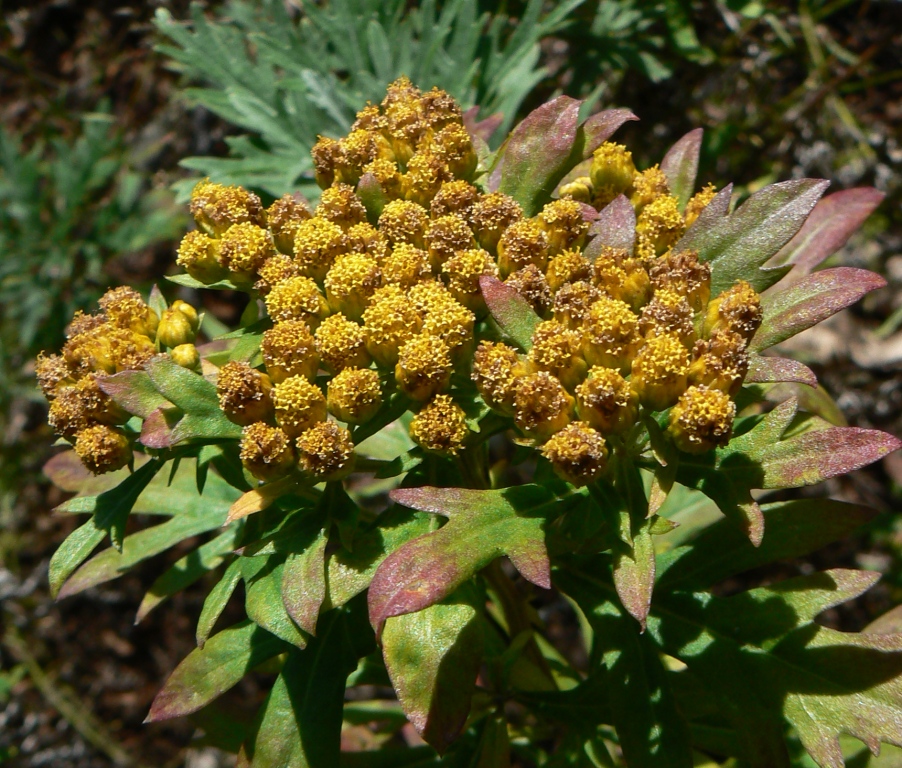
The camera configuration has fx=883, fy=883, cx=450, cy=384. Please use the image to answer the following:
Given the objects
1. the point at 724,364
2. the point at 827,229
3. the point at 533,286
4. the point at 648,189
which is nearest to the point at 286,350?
the point at 533,286

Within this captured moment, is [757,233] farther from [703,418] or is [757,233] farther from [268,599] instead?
[268,599]

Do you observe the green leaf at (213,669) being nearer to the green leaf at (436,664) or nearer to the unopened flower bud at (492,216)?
the green leaf at (436,664)

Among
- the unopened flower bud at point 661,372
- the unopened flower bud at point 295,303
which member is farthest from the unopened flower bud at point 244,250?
the unopened flower bud at point 661,372

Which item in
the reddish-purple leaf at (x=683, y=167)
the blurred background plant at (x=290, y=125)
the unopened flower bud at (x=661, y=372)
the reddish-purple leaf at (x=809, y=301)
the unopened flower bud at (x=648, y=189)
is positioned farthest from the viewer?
the blurred background plant at (x=290, y=125)

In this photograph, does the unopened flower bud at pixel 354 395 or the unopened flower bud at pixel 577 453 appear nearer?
the unopened flower bud at pixel 577 453

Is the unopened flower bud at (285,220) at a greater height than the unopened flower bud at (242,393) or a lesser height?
greater

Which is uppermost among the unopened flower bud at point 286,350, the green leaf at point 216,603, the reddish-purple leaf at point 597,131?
the reddish-purple leaf at point 597,131

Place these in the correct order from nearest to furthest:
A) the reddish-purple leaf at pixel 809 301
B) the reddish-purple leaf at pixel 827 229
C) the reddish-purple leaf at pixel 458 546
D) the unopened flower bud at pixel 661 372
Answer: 1. the reddish-purple leaf at pixel 458 546
2. the unopened flower bud at pixel 661 372
3. the reddish-purple leaf at pixel 809 301
4. the reddish-purple leaf at pixel 827 229
